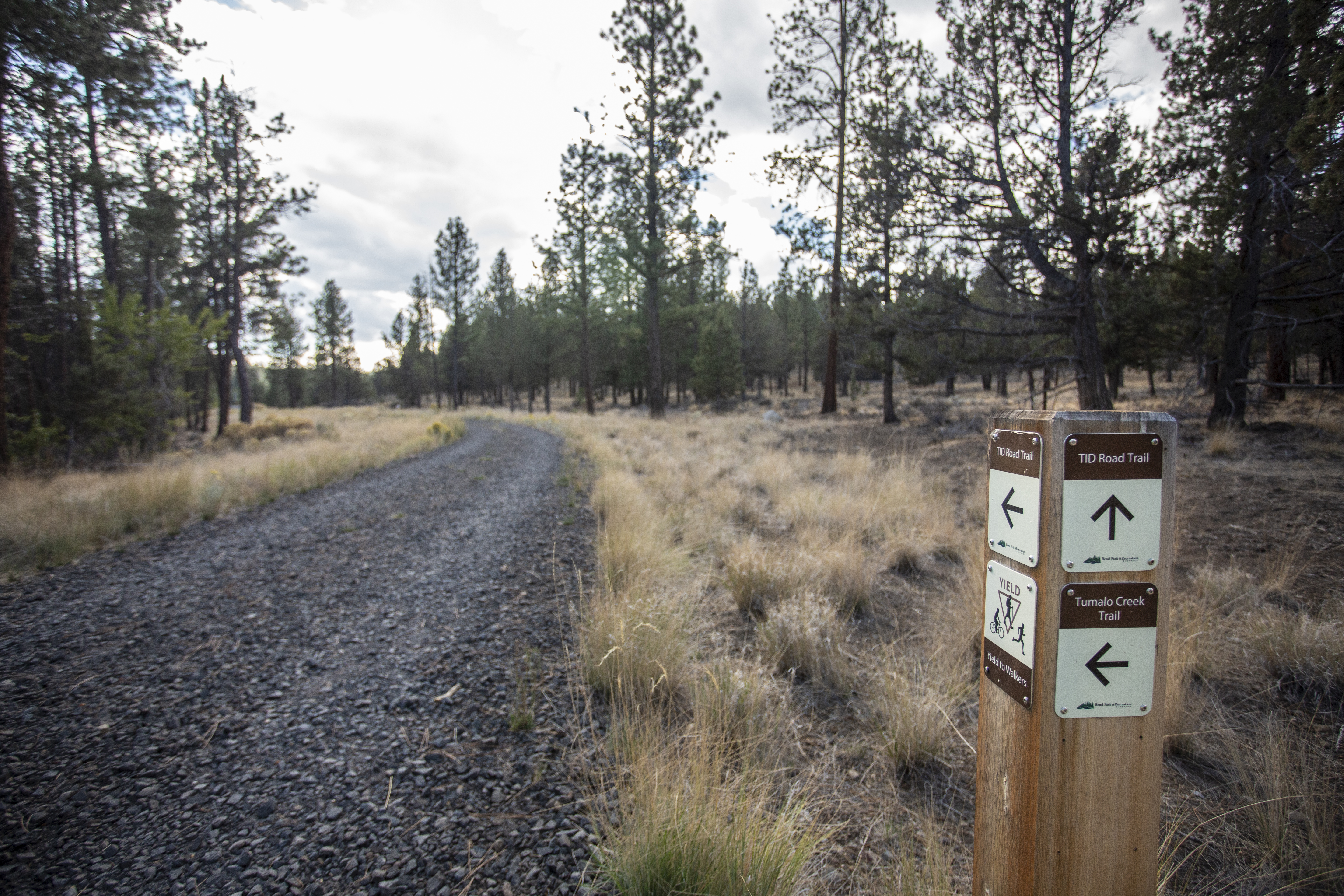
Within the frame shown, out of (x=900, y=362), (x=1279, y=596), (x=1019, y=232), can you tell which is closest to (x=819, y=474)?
(x=1019, y=232)

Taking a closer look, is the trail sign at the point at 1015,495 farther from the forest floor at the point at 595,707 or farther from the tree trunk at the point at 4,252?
the tree trunk at the point at 4,252

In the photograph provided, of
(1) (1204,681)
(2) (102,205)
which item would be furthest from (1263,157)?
(2) (102,205)

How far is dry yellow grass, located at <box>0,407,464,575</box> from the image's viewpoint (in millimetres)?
5078

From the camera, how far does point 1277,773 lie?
6.72 ft

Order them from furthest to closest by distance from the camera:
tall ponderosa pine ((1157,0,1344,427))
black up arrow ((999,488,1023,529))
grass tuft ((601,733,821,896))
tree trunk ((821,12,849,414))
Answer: tree trunk ((821,12,849,414)) < tall ponderosa pine ((1157,0,1344,427)) < grass tuft ((601,733,821,896)) < black up arrow ((999,488,1023,529))

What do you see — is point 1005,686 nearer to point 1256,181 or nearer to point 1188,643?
point 1188,643

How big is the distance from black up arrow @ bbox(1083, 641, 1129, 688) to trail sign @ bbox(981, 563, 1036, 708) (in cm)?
12

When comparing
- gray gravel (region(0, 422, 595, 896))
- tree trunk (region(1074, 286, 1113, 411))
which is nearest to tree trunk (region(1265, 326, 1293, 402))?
tree trunk (region(1074, 286, 1113, 411))

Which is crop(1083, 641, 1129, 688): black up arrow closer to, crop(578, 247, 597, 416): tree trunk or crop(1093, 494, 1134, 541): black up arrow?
crop(1093, 494, 1134, 541): black up arrow

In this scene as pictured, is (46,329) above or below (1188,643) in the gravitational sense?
above

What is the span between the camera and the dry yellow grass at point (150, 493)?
5.08 meters

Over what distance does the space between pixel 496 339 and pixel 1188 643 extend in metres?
49.7

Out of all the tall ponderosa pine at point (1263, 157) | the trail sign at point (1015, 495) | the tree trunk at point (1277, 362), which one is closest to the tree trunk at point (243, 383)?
the trail sign at point (1015, 495)

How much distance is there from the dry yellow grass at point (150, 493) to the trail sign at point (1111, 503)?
732cm
